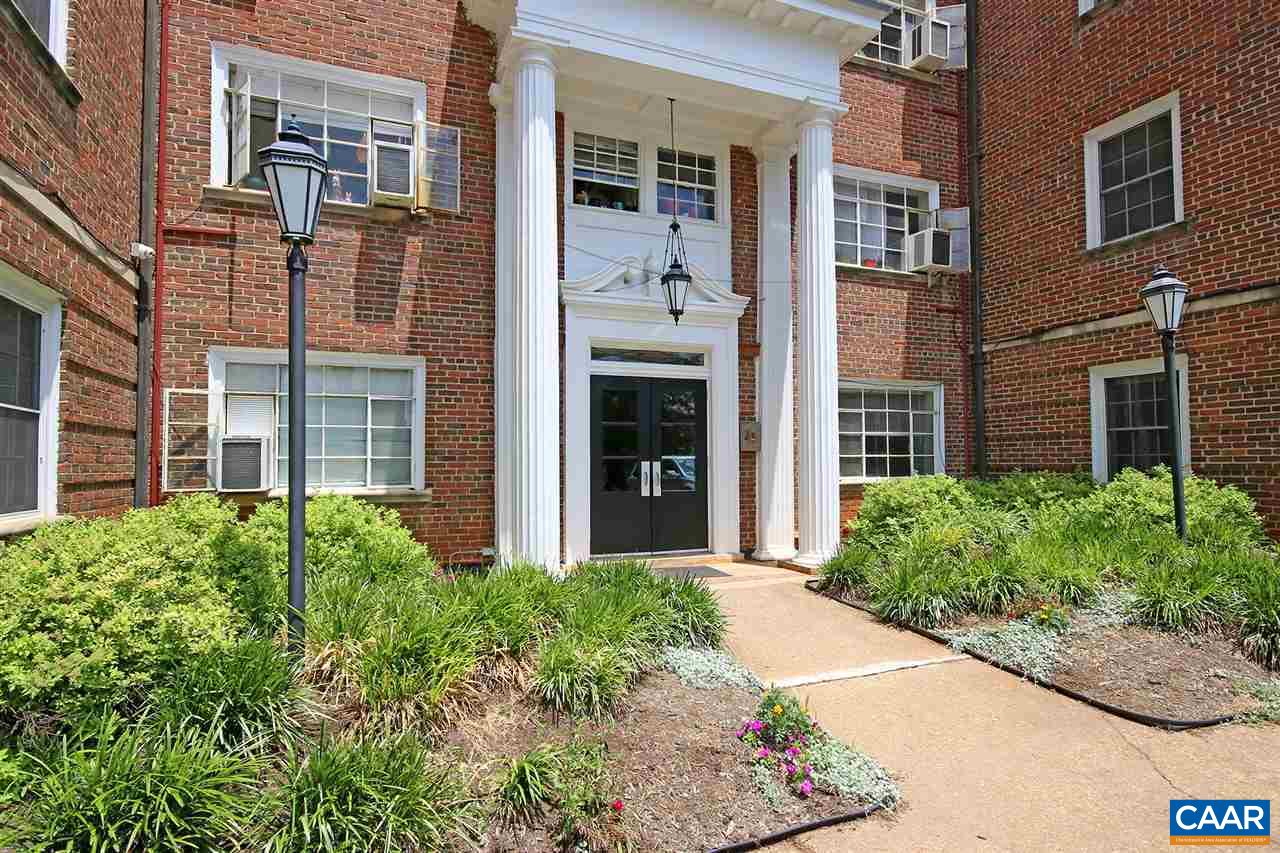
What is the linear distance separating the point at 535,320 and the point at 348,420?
2.51 metres

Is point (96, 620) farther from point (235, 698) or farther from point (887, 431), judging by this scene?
point (887, 431)

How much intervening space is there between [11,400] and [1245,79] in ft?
40.4

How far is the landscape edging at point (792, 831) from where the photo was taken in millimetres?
3494

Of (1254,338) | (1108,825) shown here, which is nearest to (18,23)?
(1108,825)

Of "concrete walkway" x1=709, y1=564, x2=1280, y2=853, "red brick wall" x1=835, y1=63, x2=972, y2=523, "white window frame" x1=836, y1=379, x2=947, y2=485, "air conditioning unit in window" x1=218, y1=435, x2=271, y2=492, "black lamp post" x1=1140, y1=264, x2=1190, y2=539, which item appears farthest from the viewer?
"white window frame" x1=836, y1=379, x2=947, y2=485

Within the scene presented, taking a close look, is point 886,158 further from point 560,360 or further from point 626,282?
point 560,360

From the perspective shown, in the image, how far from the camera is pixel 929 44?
1136cm

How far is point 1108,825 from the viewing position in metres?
3.69

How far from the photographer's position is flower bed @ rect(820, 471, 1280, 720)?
17.8ft

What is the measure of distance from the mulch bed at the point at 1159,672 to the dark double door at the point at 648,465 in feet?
14.1

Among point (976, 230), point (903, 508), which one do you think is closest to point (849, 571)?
point (903, 508)

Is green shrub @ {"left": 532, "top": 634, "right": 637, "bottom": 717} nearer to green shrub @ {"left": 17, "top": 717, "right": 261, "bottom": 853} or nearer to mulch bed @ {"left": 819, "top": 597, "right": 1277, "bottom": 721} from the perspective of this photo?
green shrub @ {"left": 17, "top": 717, "right": 261, "bottom": 853}

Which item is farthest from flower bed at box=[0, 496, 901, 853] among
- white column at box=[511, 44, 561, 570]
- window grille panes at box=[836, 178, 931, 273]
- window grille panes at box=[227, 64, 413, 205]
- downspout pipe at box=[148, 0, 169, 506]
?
window grille panes at box=[836, 178, 931, 273]

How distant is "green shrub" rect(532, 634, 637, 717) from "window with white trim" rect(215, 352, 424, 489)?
4361 millimetres
